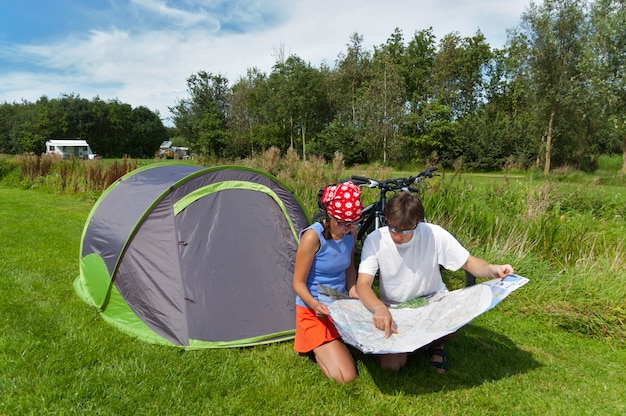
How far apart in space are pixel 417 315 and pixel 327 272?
654 millimetres

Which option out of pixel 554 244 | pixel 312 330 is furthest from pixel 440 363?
pixel 554 244

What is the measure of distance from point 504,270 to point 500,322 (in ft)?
4.97

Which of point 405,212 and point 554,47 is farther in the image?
point 554,47

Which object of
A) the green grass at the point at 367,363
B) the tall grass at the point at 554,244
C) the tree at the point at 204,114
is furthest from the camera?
the tree at the point at 204,114

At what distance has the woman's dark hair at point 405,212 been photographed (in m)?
2.49

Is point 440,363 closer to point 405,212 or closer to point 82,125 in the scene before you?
point 405,212

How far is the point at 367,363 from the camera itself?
9.55 feet

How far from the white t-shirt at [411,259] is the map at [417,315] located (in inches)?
4.0

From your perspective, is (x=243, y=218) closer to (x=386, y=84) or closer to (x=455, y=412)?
(x=455, y=412)

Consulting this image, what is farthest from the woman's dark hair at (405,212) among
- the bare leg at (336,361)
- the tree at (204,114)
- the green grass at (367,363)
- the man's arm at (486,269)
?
the tree at (204,114)

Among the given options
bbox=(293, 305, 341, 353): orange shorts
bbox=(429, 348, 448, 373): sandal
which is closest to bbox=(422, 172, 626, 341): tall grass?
bbox=(429, 348, 448, 373): sandal

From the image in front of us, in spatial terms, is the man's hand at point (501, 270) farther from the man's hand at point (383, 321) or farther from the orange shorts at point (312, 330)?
the orange shorts at point (312, 330)

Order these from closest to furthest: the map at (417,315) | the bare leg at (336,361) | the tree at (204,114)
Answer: the map at (417,315)
the bare leg at (336,361)
the tree at (204,114)

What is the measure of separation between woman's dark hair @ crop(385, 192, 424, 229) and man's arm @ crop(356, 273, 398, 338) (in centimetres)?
41
